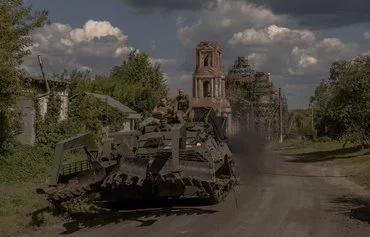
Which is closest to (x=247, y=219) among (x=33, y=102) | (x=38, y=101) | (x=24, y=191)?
(x=24, y=191)

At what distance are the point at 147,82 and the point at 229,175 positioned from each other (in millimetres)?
55855

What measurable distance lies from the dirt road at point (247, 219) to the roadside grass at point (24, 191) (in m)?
0.66

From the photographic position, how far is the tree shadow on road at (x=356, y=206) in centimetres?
1300

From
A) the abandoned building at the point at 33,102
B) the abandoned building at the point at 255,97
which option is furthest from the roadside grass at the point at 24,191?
the abandoned building at the point at 255,97

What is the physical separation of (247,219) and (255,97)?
67.0 metres

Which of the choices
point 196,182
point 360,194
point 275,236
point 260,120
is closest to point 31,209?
point 196,182

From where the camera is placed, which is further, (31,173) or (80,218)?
(31,173)

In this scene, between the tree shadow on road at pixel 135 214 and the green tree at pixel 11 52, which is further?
the green tree at pixel 11 52

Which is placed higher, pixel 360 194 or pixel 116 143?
pixel 116 143

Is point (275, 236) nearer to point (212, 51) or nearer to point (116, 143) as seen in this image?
point (116, 143)

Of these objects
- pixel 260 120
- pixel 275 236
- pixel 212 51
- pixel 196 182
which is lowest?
pixel 275 236

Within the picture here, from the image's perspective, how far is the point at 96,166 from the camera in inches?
505

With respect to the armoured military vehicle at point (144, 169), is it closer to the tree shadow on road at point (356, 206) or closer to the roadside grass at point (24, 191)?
the roadside grass at point (24, 191)

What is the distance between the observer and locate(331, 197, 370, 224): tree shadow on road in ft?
42.7
